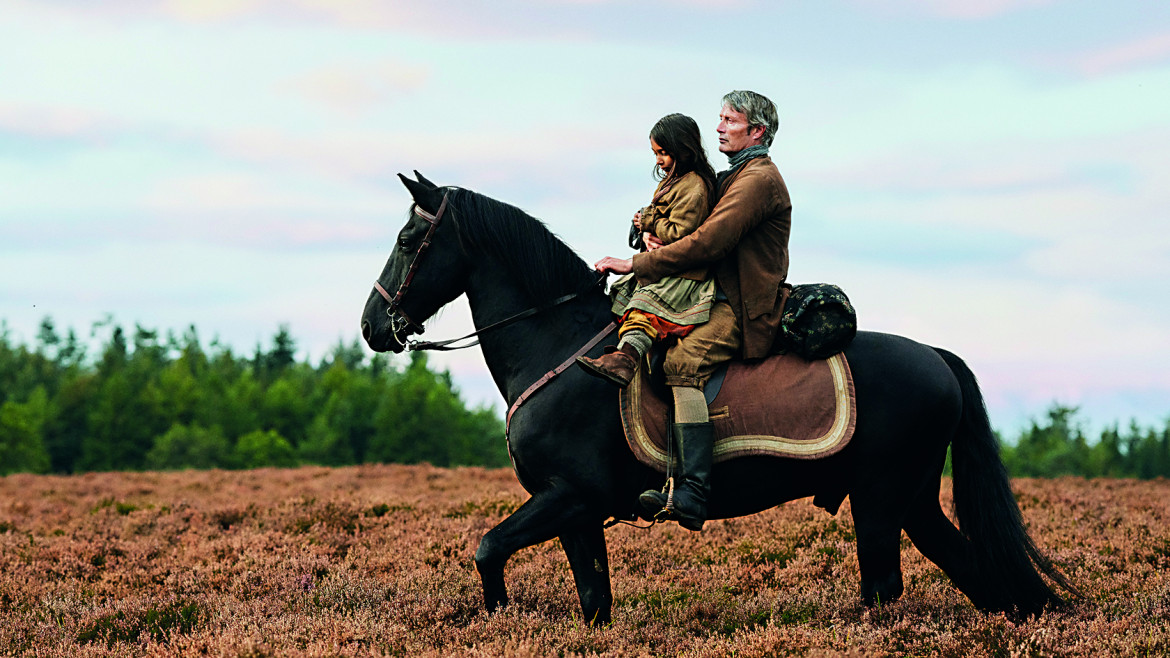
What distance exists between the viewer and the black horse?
5.88 metres

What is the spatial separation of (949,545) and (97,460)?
83085mm

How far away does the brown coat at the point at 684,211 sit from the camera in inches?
227

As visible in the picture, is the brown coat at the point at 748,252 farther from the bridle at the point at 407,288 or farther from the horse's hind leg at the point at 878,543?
the bridle at the point at 407,288

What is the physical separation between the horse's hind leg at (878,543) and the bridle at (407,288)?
318 centimetres

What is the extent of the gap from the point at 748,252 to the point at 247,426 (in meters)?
85.1

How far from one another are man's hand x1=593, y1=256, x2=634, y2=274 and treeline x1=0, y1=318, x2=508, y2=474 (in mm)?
70585

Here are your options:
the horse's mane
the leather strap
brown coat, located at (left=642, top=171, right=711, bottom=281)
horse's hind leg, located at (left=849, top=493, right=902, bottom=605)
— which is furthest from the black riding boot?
the horse's mane

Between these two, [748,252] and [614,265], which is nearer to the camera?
[748,252]

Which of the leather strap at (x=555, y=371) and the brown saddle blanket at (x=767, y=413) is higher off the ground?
the leather strap at (x=555, y=371)

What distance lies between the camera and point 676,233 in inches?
229

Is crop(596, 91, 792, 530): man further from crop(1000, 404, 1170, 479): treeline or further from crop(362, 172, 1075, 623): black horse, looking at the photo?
crop(1000, 404, 1170, 479): treeline

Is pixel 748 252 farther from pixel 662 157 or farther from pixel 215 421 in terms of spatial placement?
pixel 215 421

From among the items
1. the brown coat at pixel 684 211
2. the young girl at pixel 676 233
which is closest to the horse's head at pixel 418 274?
the young girl at pixel 676 233

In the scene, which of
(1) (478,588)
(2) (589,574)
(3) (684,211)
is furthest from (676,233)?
(1) (478,588)
